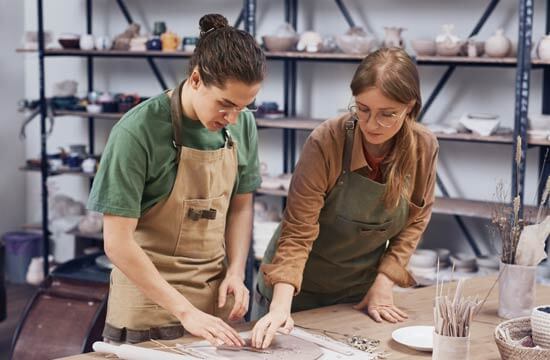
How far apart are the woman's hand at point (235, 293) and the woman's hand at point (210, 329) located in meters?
0.22

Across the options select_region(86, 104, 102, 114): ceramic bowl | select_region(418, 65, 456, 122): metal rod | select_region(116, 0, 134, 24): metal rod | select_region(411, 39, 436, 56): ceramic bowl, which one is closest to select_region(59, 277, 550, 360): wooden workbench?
select_region(411, 39, 436, 56): ceramic bowl

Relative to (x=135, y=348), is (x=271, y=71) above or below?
above

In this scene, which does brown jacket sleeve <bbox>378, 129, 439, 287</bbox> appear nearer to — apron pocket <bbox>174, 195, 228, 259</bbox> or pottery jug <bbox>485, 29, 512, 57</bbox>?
apron pocket <bbox>174, 195, 228, 259</bbox>

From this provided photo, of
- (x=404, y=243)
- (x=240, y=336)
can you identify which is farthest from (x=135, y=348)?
(x=404, y=243)

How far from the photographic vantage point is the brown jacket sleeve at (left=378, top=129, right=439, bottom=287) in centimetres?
246

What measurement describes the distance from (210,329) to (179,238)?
304 mm

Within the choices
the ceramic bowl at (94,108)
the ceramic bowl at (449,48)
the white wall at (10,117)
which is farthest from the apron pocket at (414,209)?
the white wall at (10,117)

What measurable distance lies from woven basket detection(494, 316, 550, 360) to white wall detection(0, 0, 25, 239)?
470cm

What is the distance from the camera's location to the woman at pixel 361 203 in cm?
225

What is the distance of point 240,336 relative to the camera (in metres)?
2.15

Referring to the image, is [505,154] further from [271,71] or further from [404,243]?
[404,243]

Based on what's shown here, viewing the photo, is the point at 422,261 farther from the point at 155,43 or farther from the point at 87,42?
the point at 87,42

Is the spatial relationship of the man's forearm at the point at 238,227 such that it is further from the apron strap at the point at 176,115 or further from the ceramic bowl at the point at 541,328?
the ceramic bowl at the point at 541,328

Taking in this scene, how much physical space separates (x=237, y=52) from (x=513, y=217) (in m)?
0.87
